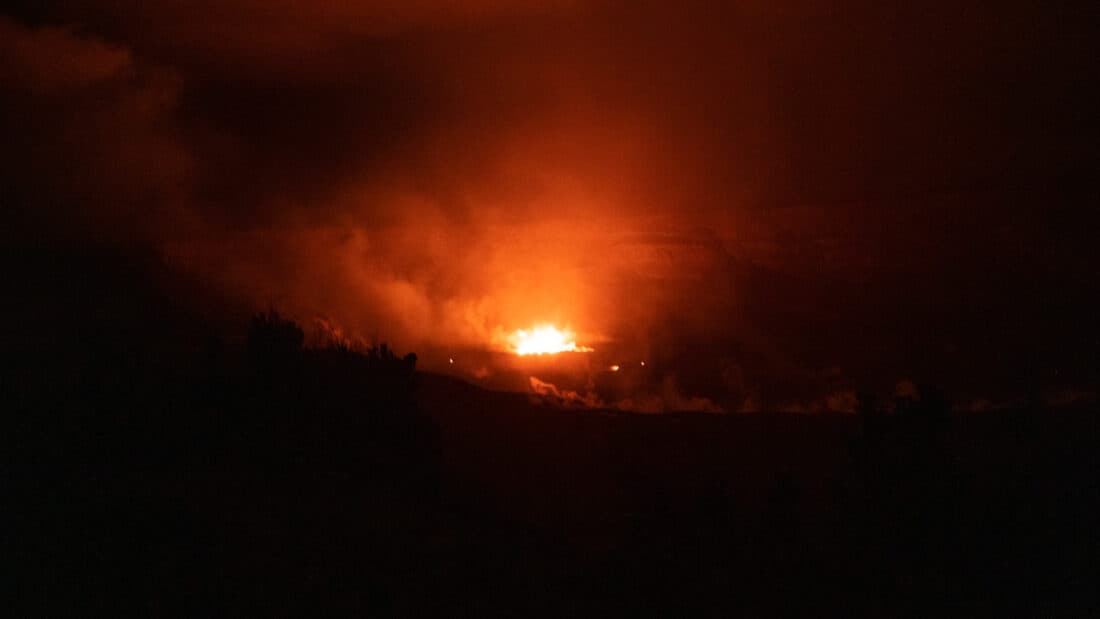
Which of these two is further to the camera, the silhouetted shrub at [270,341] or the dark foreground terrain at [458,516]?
the silhouetted shrub at [270,341]

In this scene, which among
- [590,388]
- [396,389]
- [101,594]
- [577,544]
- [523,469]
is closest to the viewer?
[101,594]

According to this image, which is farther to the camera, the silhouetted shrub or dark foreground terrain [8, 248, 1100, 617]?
the silhouetted shrub

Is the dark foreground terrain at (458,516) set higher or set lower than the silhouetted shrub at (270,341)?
lower

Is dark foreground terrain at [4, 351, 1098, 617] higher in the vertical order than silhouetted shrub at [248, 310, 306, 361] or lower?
lower

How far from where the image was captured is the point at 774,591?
56.8 feet

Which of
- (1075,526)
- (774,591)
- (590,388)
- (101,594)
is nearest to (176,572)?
(101,594)

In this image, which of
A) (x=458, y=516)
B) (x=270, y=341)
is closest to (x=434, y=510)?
(x=458, y=516)

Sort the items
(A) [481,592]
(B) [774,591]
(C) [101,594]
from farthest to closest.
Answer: (B) [774,591] → (A) [481,592] → (C) [101,594]

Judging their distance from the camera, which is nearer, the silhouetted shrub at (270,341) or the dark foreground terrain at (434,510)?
the dark foreground terrain at (434,510)

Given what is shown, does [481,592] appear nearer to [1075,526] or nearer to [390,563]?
[390,563]

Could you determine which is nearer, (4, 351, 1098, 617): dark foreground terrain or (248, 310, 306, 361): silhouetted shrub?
(4, 351, 1098, 617): dark foreground terrain

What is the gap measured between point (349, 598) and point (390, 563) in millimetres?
1358

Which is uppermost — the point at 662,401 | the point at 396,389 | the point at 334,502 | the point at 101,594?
the point at 662,401

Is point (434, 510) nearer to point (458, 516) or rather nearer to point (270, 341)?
point (458, 516)
